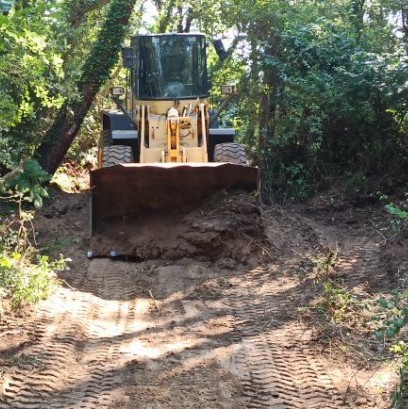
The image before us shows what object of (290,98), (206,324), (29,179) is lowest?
(206,324)

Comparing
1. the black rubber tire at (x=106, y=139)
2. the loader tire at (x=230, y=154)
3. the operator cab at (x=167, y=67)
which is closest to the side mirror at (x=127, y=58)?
the operator cab at (x=167, y=67)

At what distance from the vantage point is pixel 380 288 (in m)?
7.46

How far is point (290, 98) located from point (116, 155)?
433 centimetres

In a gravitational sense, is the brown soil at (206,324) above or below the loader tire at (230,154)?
below

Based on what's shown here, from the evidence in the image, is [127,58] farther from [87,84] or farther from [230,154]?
[87,84]

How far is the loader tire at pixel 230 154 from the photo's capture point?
1045 cm

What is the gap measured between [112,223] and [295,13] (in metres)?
7.76

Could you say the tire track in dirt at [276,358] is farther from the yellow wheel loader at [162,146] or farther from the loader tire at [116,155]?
the loader tire at [116,155]

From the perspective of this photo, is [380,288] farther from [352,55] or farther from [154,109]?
[352,55]

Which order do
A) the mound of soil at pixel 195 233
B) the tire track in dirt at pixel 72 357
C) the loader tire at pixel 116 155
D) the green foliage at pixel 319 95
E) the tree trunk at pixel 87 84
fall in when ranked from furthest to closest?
the tree trunk at pixel 87 84
the green foliage at pixel 319 95
the loader tire at pixel 116 155
the mound of soil at pixel 195 233
the tire track in dirt at pixel 72 357

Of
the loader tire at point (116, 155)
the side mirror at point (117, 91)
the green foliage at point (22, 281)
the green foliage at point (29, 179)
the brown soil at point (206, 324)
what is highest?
the side mirror at point (117, 91)

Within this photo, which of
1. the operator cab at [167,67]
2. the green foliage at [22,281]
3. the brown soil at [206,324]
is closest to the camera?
the brown soil at [206,324]

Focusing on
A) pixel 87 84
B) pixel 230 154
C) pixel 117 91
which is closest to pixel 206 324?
pixel 230 154

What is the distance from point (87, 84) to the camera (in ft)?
42.3
